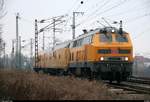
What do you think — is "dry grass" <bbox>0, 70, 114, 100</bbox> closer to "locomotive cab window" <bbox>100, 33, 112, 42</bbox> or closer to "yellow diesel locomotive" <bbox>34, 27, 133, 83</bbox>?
"yellow diesel locomotive" <bbox>34, 27, 133, 83</bbox>

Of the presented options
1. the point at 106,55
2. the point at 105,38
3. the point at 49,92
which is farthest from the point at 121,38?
the point at 49,92

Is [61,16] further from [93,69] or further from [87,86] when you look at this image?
[87,86]

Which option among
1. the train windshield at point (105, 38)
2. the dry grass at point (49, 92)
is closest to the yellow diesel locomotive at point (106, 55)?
the train windshield at point (105, 38)

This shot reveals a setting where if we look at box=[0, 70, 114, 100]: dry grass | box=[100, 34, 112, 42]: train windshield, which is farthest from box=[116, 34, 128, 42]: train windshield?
box=[0, 70, 114, 100]: dry grass

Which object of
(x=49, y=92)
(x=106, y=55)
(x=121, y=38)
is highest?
(x=121, y=38)

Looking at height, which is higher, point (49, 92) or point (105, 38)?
point (105, 38)

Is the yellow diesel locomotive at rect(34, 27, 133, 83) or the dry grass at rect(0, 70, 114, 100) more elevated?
the yellow diesel locomotive at rect(34, 27, 133, 83)

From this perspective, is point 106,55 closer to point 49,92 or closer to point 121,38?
point 121,38

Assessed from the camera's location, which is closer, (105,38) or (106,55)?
(106,55)

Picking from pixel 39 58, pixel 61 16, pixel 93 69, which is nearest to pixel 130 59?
pixel 93 69

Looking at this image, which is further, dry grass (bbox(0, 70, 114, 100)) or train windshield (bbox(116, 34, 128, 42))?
train windshield (bbox(116, 34, 128, 42))

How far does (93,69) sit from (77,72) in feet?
13.6

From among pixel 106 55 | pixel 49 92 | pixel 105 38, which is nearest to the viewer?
pixel 49 92

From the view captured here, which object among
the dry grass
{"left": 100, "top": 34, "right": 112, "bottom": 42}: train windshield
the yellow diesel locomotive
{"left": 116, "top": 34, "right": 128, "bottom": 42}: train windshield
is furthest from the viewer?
{"left": 116, "top": 34, "right": 128, "bottom": 42}: train windshield
